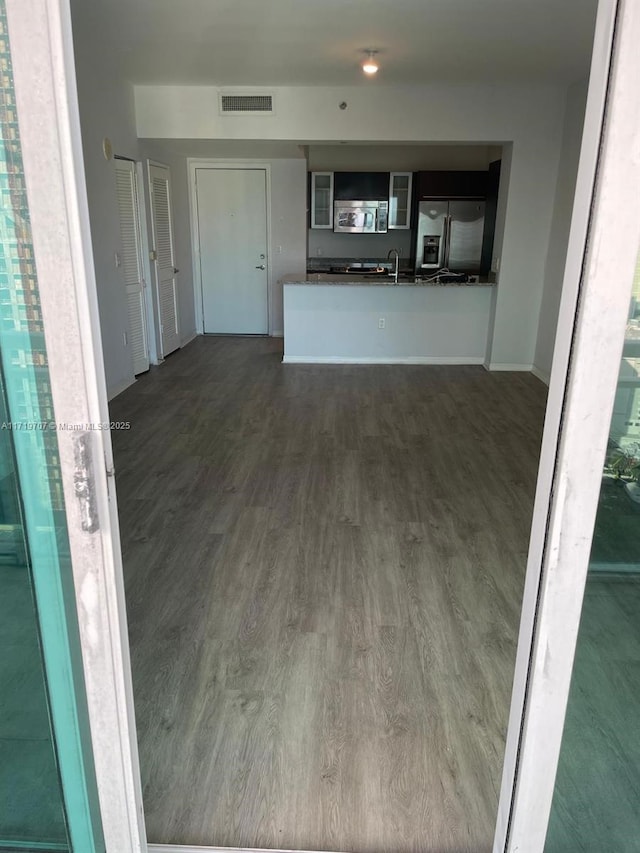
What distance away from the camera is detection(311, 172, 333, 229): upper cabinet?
7.77 meters

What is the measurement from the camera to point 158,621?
7.40 feet

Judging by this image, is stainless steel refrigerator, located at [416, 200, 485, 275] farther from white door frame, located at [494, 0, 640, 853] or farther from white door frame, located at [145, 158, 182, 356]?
white door frame, located at [494, 0, 640, 853]

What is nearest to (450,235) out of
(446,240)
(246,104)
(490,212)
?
(446,240)

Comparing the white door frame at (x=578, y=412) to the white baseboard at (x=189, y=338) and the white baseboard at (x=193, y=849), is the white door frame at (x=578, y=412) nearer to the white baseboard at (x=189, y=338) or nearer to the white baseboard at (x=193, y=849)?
the white baseboard at (x=193, y=849)

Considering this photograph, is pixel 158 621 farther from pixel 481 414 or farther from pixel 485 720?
pixel 481 414

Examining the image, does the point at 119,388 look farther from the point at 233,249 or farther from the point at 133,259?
the point at 233,249

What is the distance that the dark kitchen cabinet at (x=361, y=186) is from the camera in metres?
7.77

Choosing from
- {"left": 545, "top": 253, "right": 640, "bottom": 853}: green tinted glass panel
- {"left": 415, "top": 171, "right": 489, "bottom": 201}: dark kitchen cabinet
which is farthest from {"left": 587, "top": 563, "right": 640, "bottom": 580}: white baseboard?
{"left": 415, "top": 171, "right": 489, "bottom": 201}: dark kitchen cabinet

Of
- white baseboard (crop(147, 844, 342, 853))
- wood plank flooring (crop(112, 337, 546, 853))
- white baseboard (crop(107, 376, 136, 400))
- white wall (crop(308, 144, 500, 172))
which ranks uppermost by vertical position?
white wall (crop(308, 144, 500, 172))

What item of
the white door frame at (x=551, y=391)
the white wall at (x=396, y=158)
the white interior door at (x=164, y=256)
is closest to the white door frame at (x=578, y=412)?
the white door frame at (x=551, y=391)

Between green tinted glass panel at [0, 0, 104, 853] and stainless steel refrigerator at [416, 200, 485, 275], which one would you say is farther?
stainless steel refrigerator at [416, 200, 485, 275]

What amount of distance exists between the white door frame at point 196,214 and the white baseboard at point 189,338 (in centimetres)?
13

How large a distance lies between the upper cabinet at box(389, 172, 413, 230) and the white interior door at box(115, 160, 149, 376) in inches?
140

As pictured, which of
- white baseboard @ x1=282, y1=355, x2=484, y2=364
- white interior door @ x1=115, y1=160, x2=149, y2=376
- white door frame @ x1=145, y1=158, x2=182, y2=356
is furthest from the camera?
white baseboard @ x1=282, y1=355, x2=484, y2=364
